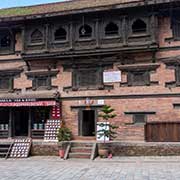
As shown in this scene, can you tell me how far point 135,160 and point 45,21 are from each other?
10009 mm

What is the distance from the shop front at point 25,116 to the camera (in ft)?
59.9

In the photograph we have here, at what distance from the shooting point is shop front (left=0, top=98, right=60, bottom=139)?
719 inches

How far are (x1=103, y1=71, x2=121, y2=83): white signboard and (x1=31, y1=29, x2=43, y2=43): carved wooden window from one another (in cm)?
458

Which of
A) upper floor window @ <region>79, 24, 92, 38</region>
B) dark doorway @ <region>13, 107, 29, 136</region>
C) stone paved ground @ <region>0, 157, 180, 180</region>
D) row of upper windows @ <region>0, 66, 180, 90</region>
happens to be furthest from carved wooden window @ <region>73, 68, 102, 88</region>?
stone paved ground @ <region>0, 157, 180, 180</region>

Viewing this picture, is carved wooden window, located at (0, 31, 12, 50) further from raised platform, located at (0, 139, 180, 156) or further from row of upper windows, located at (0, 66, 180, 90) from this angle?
raised platform, located at (0, 139, 180, 156)

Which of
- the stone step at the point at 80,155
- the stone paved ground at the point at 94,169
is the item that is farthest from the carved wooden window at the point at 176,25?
the stone step at the point at 80,155

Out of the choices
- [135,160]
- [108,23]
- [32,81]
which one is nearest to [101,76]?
→ [108,23]

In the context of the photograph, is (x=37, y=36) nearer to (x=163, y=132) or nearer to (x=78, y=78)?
(x=78, y=78)

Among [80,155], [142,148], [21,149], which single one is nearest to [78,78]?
[80,155]

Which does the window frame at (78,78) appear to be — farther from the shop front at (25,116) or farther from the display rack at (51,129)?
the display rack at (51,129)

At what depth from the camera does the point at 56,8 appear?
21.0 metres

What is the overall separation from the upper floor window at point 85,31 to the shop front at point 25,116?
4250 mm

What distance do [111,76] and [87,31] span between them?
3.07 m

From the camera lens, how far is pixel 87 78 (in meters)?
18.4
